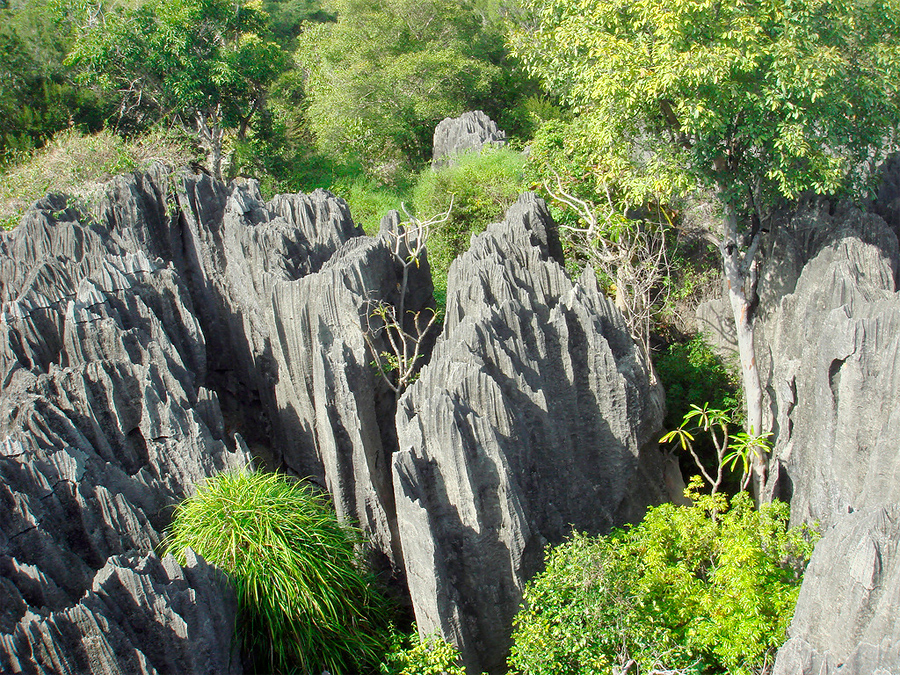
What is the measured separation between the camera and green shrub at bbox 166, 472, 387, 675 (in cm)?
872

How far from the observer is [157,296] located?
12.0 m

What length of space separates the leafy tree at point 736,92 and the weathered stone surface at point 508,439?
243cm

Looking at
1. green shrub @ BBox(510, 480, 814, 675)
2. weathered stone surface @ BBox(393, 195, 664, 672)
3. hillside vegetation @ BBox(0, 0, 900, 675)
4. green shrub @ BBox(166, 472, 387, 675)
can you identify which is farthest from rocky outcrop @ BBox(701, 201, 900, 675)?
green shrub @ BBox(166, 472, 387, 675)

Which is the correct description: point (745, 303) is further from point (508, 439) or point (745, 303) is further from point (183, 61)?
point (183, 61)

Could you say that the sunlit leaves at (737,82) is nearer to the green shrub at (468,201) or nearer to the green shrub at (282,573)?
the green shrub at (468,201)

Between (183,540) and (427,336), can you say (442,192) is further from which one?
(183,540)

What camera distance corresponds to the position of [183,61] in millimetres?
20906

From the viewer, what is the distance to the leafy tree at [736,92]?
34.1 feet

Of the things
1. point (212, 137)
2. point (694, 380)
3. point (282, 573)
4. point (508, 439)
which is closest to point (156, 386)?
point (282, 573)

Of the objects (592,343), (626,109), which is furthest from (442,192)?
(592,343)

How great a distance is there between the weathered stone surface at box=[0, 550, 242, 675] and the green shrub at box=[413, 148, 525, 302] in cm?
1160

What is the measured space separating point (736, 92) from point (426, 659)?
351 inches

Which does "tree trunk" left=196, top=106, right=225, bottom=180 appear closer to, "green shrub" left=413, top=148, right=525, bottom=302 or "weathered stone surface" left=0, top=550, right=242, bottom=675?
"green shrub" left=413, top=148, right=525, bottom=302

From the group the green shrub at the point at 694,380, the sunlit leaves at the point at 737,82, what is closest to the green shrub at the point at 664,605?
the green shrub at the point at 694,380
